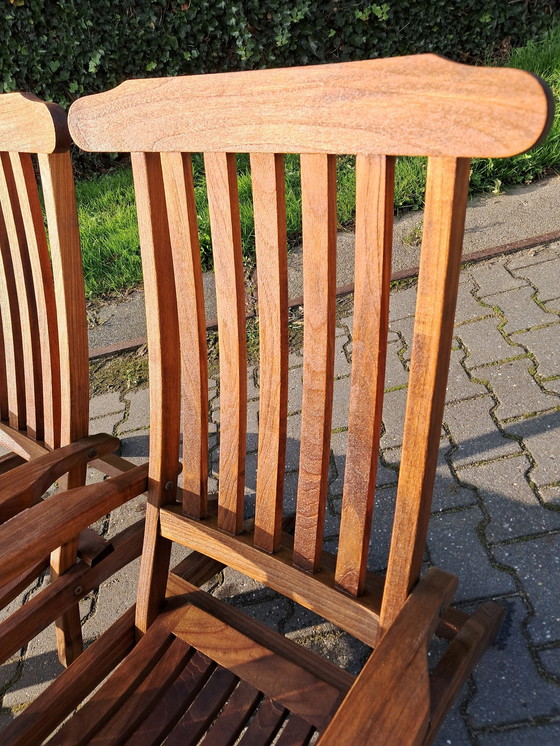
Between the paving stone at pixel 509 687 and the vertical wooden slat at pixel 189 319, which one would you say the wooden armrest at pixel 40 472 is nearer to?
the vertical wooden slat at pixel 189 319

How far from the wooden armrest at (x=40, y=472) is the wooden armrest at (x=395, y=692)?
702 millimetres

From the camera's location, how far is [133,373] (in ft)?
9.95

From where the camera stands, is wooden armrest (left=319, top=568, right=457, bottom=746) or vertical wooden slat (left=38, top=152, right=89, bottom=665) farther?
vertical wooden slat (left=38, top=152, right=89, bottom=665)

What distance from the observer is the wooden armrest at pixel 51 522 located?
104 cm

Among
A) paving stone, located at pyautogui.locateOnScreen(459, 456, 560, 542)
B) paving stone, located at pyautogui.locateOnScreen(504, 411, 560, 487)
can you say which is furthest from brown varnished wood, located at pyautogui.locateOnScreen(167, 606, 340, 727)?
paving stone, located at pyautogui.locateOnScreen(504, 411, 560, 487)

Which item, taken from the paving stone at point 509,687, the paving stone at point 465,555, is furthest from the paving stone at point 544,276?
the paving stone at point 509,687

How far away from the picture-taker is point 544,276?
2.88 metres

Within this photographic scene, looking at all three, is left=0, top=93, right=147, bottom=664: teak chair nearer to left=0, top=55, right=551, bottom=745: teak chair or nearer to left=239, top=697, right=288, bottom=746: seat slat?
left=0, top=55, right=551, bottom=745: teak chair

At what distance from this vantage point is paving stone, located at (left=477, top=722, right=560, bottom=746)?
140 cm

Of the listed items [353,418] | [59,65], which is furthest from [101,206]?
[353,418]

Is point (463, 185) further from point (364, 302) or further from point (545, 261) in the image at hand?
point (545, 261)

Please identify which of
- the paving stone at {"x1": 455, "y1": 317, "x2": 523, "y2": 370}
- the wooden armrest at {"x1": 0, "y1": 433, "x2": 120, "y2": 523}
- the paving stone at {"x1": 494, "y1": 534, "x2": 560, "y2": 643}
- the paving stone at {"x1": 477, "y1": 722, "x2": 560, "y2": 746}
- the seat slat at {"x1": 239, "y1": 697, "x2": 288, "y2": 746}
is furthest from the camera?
the paving stone at {"x1": 455, "y1": 317, "x2": 523, "y2": 370}

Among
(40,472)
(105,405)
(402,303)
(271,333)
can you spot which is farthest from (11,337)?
(402,303)

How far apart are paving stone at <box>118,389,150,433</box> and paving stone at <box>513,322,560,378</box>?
4.87ft
